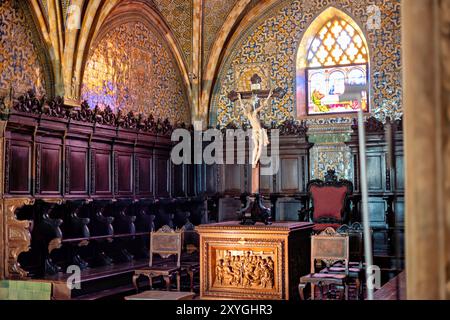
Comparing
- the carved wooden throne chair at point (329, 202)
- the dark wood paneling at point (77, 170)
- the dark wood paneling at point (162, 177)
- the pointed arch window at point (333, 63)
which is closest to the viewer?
the dark wood paneling at point (77, 170)

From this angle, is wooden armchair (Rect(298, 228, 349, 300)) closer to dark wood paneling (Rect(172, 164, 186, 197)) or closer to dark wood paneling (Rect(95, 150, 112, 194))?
dark wood paneling (Rect(95, 150, 112, 194))

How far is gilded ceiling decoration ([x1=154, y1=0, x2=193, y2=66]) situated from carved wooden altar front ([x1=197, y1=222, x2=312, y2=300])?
6.43 metres

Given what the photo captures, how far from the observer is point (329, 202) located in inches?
449

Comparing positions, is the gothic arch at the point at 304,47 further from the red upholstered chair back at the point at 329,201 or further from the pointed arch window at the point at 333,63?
the red upholstered chair back at the point at 329,201

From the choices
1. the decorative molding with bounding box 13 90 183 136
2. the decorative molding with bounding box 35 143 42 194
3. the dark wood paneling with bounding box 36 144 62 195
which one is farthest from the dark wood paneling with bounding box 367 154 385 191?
the decorative molding with bounding box 35 143 42 194

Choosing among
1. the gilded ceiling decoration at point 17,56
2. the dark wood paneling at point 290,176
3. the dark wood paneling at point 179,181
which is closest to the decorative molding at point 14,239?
the gilded ceiling decoration at point 17,56

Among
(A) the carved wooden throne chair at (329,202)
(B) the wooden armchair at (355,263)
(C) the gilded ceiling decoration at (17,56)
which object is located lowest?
(B) the wooden armchair at (355,263)

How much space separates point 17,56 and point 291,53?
5.86 meters

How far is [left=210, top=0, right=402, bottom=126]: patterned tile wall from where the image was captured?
11703 mm

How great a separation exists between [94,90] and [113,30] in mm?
1309

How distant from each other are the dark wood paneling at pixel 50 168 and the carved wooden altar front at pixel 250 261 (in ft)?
9.61

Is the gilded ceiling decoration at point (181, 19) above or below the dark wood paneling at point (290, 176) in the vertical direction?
above

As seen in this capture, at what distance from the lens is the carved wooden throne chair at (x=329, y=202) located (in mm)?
11227
